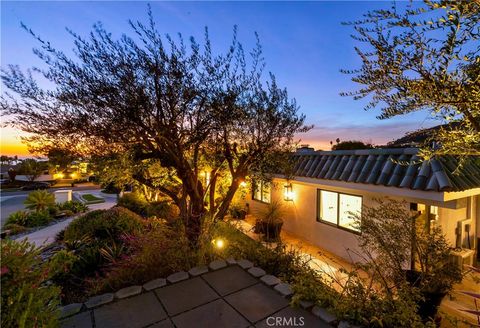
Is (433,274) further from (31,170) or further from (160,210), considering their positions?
(31,170)

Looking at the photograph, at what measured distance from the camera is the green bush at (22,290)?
1.92m

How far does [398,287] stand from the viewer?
11.8 ft

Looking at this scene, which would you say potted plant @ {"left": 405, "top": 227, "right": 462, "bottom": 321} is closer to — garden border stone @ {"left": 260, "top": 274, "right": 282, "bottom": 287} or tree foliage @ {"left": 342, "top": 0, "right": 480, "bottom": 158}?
tree foliage @ {"left": 342, "top": 0, "right": 480, "bottom": 158}

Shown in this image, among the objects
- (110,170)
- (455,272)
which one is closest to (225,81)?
(110,170)

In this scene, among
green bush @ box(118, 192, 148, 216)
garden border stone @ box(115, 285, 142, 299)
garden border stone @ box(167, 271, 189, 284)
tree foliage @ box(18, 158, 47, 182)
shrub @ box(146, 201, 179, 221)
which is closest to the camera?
garden border stone @ box(115, 285, 142, 299)

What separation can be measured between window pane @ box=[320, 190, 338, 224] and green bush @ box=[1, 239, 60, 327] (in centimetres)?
739

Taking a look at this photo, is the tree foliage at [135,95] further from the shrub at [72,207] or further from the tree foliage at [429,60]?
the shrub at [72,207]

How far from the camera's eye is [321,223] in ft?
26.0

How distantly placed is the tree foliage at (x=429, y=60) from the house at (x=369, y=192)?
110 cm

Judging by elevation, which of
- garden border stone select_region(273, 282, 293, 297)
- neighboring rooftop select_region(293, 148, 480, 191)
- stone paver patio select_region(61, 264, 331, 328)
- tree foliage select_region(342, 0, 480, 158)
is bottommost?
stone paver patio select_region(61, 264, 331, 328)

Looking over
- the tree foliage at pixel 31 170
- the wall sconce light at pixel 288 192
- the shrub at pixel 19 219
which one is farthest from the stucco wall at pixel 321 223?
the tree foliage at pixel 31 170

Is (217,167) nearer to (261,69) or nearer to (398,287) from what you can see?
(261,69)

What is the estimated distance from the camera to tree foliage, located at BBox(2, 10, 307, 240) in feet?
11.7

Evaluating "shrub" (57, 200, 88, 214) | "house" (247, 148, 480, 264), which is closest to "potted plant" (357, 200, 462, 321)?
"house" (247, 148, 480, 264)
